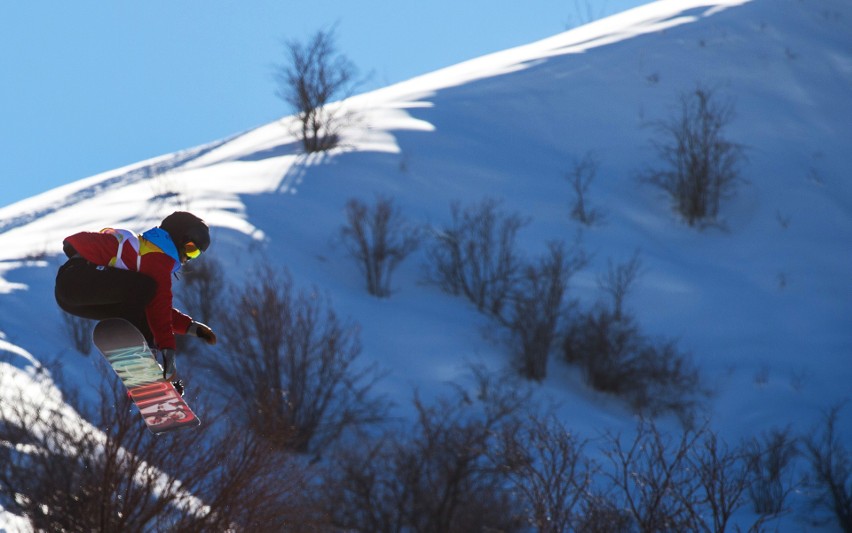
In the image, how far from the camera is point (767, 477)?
1003 inches

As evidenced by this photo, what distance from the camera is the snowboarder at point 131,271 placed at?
2.90 m

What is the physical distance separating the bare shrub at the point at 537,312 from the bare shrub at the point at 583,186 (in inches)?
157

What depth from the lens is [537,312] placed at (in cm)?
2747

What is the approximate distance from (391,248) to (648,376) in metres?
7.45

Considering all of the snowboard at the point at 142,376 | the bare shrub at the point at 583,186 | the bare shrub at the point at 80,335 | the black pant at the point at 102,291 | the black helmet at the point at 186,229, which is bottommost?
the bare shrub at the point at 80,335

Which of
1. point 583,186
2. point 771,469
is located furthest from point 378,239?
point 771,469

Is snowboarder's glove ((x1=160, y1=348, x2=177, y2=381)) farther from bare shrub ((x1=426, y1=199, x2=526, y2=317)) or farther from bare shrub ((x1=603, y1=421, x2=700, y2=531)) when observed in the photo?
bare shrub ((x1=426, y1=199, x2=526, y2=317))

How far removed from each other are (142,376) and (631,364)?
25.1 metres

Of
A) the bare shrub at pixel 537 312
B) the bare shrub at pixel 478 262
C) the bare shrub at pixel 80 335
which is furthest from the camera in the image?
the bare shrub at pixel 478 262

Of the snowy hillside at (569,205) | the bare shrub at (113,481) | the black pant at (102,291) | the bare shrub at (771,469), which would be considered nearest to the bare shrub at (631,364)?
the snowy hillside at (569,205)

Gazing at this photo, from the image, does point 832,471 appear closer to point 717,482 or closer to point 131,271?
point 717,482

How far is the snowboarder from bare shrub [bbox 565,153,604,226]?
3052 cm

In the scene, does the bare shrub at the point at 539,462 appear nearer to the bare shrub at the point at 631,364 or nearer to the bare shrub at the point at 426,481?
the bare shrub at the point at 426,481

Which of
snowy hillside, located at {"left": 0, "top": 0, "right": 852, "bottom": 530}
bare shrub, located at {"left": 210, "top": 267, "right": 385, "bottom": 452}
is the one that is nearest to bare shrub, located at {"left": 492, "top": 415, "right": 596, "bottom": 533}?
snowy hillside, located at {"left": 0, "top": 0, "right": 852, "bottom": 530}
